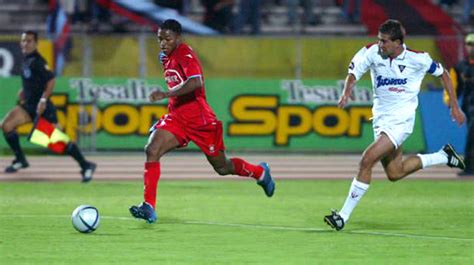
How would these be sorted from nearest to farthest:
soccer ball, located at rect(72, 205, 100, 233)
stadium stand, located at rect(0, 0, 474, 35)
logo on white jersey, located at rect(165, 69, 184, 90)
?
soccer ball, located at rect(72, 205, 100, 233) < logo on white jersey, located at rect(165, 69, 184, 90) < stadium stand, located at rect(0, 0, 474, 35)

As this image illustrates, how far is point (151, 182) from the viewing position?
42.8ft

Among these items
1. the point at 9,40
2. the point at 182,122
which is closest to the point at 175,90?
the point at 182,122

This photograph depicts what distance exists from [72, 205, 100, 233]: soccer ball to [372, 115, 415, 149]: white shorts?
3.12 m

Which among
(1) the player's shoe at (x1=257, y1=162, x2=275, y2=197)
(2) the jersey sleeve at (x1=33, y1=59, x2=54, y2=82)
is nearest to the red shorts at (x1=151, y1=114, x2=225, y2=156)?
(1) the player's shoe at (x1=257, y1=162, x2=275, y2=197)

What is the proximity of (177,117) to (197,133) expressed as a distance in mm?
294

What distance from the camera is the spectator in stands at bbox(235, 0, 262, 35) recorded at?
85.0 ft

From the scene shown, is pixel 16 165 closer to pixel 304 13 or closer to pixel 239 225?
pixel 239 225

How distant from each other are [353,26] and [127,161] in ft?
22.2

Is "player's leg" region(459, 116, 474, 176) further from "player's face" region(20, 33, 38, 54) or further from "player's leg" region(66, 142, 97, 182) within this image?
"player's face" region(20, 33, 38, 54)

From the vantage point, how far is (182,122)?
Result: 1358 centimetres

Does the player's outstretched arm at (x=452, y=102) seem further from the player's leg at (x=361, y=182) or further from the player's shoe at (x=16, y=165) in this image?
the player's shoe at (x=16, y=165)

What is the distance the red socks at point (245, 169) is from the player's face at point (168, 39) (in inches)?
71.4

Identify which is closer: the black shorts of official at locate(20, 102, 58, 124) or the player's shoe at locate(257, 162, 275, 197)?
the player's shoe at locate(257, 162, 275, 197)

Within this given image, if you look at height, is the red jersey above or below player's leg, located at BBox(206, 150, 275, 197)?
above
